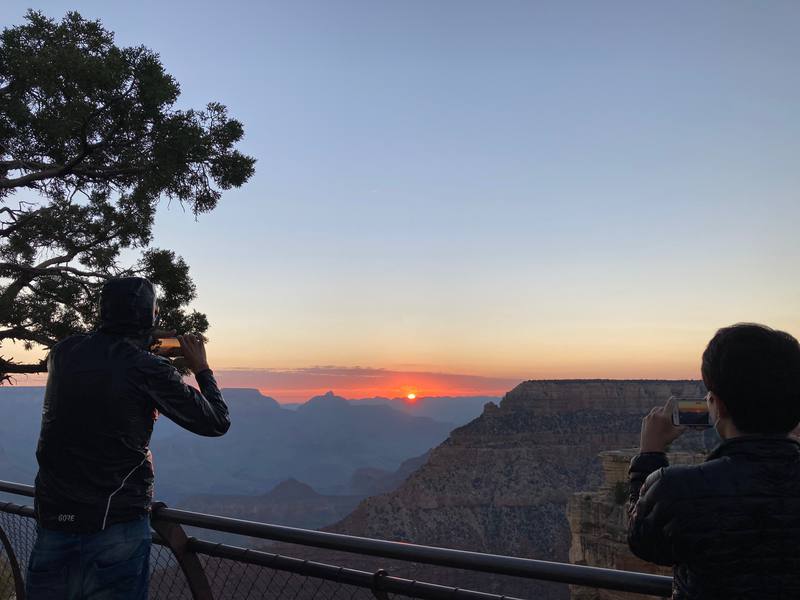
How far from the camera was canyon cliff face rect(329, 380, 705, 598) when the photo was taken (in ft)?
262

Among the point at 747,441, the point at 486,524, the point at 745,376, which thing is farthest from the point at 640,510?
the point at 486,524

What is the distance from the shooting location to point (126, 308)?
302 cm

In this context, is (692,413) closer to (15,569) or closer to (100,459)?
(100,459)

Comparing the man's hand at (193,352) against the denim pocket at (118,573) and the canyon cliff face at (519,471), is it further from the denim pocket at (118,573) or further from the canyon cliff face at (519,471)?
the canyon cliff face at (519,471)

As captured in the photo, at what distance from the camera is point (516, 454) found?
289 ft

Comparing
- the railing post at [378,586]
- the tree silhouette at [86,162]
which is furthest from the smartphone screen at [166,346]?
the tree silhouette at [86,162]

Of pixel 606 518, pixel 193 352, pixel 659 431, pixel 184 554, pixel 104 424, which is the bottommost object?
pixel 606 518

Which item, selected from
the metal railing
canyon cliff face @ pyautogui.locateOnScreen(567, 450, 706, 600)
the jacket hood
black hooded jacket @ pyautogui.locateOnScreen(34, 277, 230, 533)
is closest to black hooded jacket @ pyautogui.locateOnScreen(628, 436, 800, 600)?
the metal railing

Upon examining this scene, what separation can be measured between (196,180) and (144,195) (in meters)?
1.04

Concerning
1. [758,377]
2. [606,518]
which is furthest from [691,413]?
[606,518]

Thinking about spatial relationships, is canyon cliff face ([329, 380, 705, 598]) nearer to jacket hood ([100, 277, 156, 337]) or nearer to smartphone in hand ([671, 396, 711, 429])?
jacket hood ([100, 277, 156, 337])

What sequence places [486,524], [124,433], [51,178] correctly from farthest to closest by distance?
1. [486,524]
2. [51,178]
3. [124,433]

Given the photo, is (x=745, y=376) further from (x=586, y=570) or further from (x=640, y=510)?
(x=586, y=570)

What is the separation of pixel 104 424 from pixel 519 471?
86438 mm
